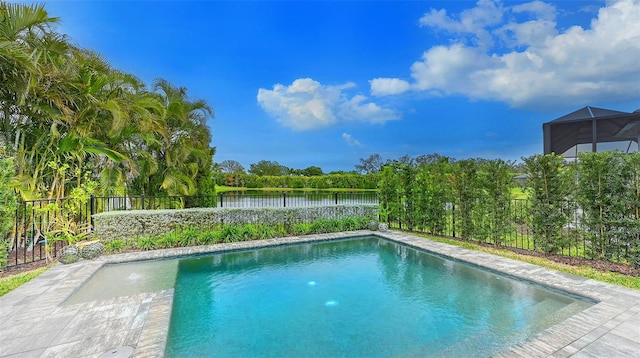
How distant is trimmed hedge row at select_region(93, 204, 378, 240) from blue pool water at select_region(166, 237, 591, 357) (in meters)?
1.50

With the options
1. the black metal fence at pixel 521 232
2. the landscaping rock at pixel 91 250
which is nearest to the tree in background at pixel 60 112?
the landscaping rock at pixel 91 250

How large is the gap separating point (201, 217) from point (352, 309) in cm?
507

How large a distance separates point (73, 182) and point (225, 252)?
149 inches

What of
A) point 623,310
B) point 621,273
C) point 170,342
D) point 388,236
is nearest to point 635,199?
point 621,273

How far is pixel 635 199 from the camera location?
14.6 feet

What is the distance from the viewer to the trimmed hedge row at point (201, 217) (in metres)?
6.38

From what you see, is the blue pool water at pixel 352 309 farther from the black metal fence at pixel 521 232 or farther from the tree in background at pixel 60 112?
the tree in background at pixel 60 112

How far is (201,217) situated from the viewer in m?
7.29

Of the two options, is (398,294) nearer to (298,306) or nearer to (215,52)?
(298,306)

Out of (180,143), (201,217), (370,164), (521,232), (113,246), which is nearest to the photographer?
(113,246)

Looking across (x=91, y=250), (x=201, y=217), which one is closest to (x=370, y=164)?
(x=201, y=217)

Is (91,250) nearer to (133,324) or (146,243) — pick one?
(146,243)

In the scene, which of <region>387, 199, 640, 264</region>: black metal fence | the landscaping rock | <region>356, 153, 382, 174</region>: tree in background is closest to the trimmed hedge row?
the landscaping rock

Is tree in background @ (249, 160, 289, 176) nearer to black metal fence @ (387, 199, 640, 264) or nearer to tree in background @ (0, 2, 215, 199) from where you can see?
tree in background @ (0, 2, 215, 199)
